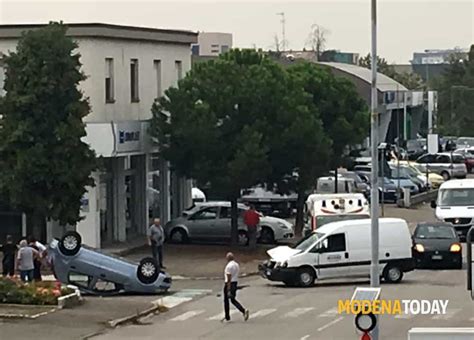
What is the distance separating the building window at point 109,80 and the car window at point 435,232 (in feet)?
36.7

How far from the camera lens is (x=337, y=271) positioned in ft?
112

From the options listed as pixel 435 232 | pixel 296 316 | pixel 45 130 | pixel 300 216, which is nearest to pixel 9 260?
pixel 45 130

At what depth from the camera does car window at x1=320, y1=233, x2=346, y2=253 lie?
33844mm

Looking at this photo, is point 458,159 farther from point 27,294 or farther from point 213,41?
point 213,41

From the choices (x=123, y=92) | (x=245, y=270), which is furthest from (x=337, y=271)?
(x=123, y=92)

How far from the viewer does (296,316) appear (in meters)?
28.0

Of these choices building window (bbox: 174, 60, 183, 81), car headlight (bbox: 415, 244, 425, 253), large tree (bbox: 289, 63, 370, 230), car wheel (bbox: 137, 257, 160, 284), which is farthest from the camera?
large tree (bbox: 289, 63, 370, 230)

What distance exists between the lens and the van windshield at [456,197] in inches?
1844

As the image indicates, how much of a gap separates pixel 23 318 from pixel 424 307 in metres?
8.93

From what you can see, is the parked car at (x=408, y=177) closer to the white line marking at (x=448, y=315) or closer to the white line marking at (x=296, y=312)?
the white line marking at (x=296, y=312)

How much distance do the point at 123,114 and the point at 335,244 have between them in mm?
12147

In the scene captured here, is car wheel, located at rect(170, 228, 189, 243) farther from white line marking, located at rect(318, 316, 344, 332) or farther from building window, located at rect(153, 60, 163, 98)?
white line marking, located at rect(318, 316, 344, 332)

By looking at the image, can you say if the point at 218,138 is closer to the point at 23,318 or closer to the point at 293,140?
the point at 293,140

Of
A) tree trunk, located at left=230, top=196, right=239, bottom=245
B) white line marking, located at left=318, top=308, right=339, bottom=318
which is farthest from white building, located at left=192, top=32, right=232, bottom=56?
white line marking, located at left=318, top=308, right=339, bottom=318
